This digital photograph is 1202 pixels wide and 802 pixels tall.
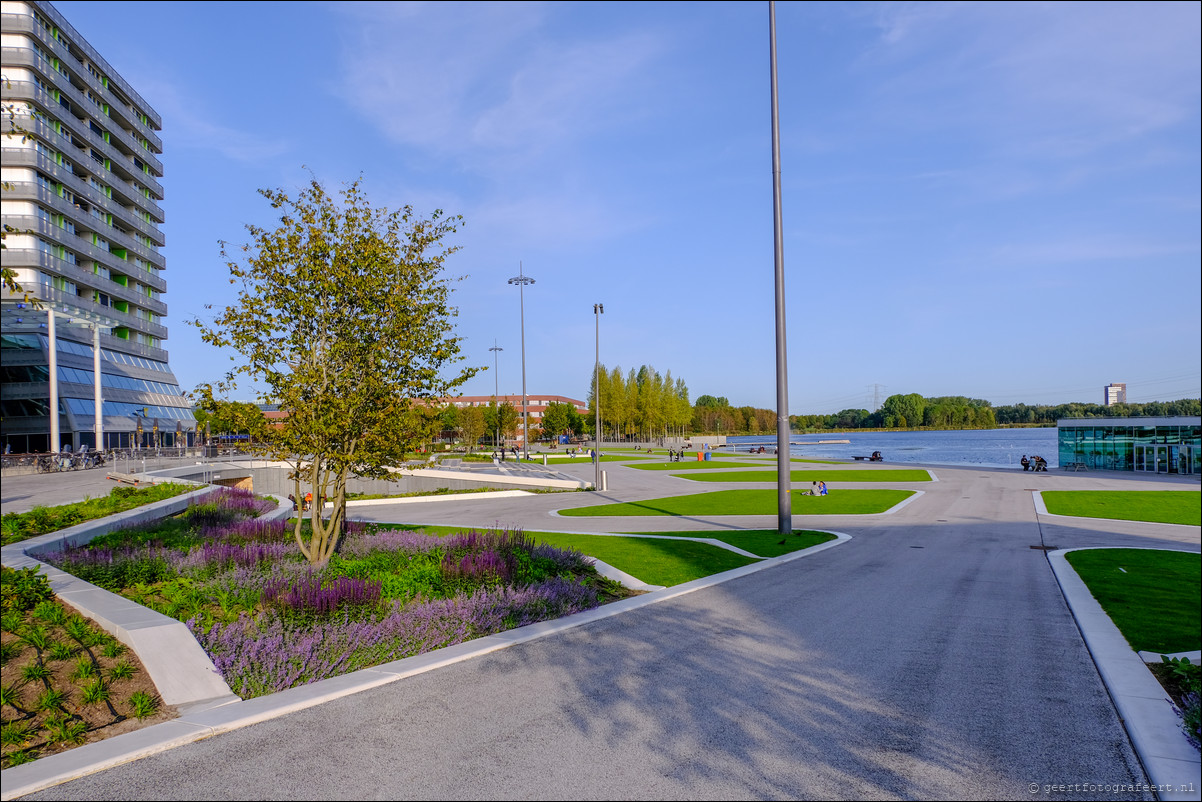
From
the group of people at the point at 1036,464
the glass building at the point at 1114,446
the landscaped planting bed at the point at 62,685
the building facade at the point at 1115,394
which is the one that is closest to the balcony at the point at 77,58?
the landscaped planting bed at the point at 62,685

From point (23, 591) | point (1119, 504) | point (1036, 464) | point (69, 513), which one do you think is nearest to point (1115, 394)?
point (23, 591)

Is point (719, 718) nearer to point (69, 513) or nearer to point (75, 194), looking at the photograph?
point (69, 513)

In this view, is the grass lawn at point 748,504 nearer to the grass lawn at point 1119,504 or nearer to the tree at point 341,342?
the grass lawn at point 1119,504

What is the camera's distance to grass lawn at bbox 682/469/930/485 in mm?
36656

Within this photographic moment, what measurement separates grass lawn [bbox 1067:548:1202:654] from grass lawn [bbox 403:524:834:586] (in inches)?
197

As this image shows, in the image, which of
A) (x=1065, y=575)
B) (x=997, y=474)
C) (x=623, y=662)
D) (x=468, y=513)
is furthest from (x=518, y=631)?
(x=997, y=474)

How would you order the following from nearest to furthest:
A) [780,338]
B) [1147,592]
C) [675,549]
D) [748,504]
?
[1147,592], [675,549], [780,338], [748,504]

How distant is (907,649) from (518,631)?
4.04m

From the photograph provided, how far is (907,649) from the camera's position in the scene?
7020 mm

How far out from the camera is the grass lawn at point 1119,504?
19203mm

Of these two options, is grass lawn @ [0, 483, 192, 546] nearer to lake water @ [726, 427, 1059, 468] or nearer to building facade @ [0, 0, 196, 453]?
building facade @ [0, 0, 196, 453]

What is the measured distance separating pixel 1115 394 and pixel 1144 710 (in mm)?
2660

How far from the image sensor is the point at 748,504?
946 inches

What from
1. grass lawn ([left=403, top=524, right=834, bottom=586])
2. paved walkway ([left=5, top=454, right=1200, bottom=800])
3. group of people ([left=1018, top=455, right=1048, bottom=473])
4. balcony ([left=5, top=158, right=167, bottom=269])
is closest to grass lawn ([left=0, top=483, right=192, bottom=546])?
grass lawn ([left=403, top=524, right=834, bottom=586])
